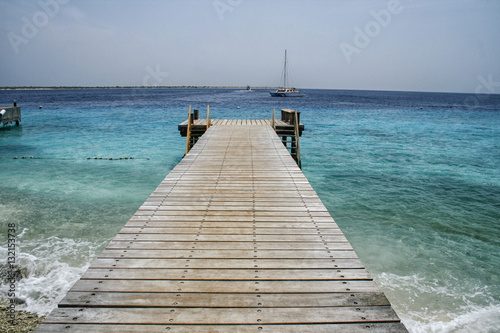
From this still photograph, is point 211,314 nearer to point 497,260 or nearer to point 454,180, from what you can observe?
point 497,260

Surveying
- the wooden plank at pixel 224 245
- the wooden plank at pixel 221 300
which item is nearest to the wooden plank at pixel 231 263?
the wooden plank at pixel 224 245

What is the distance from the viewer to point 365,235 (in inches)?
367

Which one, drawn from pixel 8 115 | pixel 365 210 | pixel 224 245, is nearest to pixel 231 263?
pixel 224 245

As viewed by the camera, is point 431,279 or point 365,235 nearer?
point 431,279

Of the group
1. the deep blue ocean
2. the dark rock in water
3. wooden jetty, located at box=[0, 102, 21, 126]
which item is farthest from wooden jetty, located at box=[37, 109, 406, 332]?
wooden jetty, located at box=[0, 102, 21, 126]

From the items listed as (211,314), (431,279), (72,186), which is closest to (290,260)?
(211,314)

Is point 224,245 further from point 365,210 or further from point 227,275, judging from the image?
point 365,210

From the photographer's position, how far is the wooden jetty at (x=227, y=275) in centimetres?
301

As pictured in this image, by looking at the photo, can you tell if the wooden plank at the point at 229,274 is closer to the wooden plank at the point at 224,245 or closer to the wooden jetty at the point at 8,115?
the wooden plank at the point at 224,245

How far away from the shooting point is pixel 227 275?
3756mm

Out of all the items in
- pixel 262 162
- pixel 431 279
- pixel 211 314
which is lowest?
pixel 431 279

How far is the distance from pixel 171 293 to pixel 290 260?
1.57 m

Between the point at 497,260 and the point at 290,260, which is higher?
the point at 290,260

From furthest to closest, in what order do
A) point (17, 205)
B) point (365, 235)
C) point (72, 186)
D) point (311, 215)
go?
point (72, 186) < point (17, 205) < point (365, 235) < point (311, 215)
